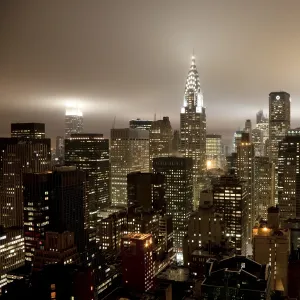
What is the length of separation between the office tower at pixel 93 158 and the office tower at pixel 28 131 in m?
3.72

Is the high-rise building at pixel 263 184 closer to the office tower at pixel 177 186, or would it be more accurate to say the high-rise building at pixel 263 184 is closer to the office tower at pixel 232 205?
the office tower at pixel 177 186

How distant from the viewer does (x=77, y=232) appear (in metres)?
16.8

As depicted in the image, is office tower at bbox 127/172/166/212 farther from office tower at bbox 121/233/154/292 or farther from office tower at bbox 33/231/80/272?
office tower at bbox 33/231/80/272

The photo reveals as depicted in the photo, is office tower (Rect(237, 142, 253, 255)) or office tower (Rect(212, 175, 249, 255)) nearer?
office tower (Rect(212, 175, 249, 255))

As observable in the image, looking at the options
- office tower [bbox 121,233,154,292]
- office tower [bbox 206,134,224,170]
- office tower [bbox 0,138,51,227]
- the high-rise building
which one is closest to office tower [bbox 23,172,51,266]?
office tower [bbox 0,138,51,227]

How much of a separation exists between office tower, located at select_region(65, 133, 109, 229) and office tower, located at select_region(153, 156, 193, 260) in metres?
4.81

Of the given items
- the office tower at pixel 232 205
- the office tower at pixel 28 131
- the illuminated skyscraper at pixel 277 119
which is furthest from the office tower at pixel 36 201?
the illuminated skyscraper at pixel 277 119

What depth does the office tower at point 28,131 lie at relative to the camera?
23.8 metres

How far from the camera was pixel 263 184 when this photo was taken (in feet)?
85.3

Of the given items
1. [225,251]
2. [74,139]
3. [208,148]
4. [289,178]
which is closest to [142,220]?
[225,251]

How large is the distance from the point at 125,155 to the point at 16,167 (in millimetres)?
11945

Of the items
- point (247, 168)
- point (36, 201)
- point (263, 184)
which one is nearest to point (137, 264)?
point (36, 201)

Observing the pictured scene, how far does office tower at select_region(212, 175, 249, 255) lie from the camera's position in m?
19.2

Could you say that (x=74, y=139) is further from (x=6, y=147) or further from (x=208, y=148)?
(x=208, y=148)
